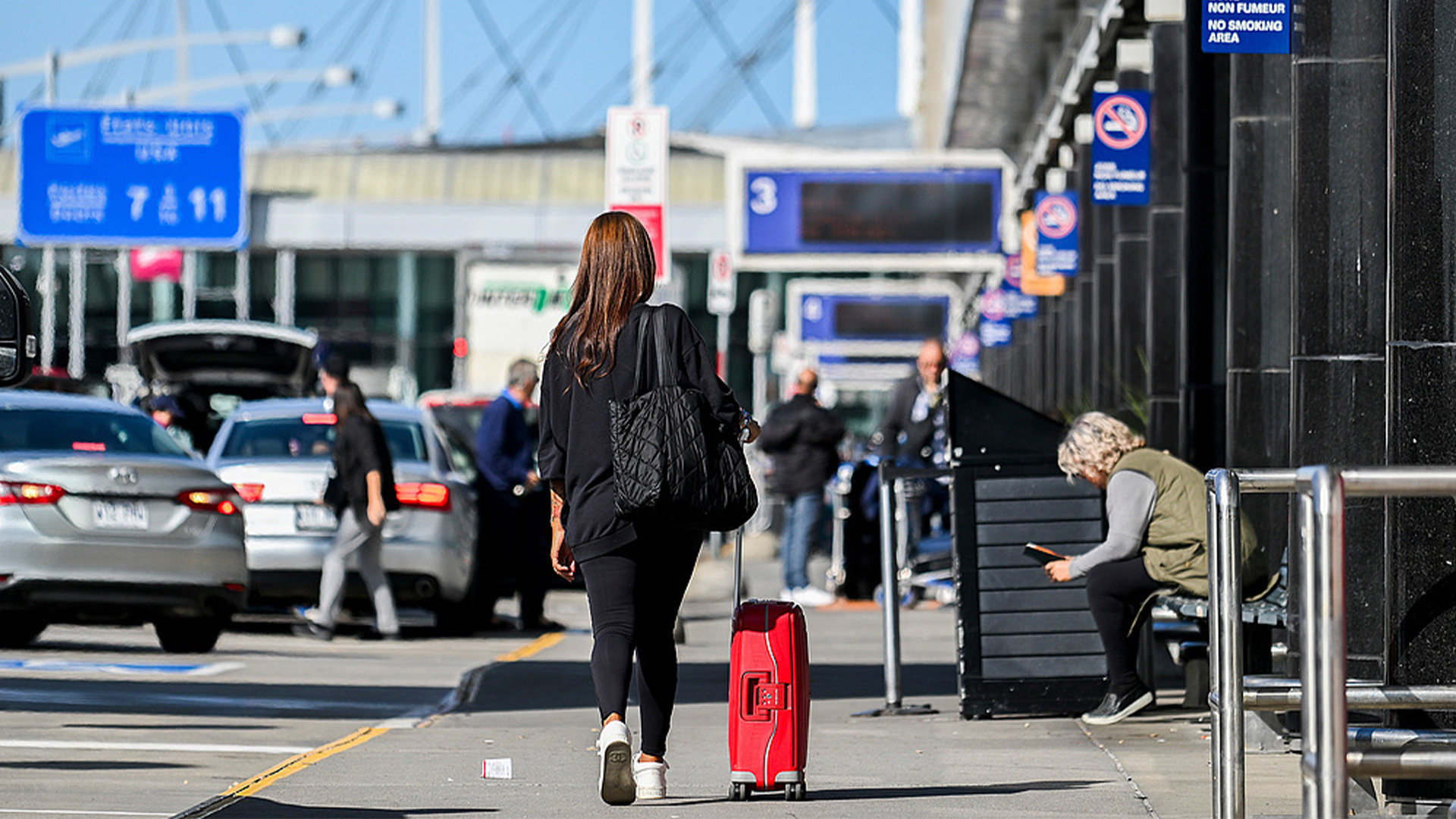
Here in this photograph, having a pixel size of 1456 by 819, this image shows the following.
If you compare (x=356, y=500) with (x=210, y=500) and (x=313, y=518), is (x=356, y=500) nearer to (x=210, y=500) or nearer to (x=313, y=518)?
(x=313, y=518)

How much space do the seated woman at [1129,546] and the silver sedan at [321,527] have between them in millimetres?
6435

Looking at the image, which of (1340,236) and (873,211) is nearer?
(1340,236)

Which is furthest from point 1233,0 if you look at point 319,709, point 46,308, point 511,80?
point 511,80

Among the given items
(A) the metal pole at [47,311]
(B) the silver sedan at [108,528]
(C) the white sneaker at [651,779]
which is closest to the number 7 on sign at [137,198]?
(A) the metal pole at [47,311]

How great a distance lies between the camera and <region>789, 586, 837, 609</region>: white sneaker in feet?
64.2

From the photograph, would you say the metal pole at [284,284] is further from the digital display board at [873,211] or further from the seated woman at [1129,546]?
the seated woman at [1129,546]

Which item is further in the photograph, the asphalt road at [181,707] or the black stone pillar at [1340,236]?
the black stone pillar at [1340,236]

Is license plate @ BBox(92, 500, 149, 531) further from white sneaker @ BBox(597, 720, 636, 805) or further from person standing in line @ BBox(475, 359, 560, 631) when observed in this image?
white sneaker @ BBox(597, 720, 636, 805)

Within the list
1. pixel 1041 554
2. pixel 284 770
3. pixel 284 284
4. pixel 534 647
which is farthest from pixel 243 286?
pixel 284 770

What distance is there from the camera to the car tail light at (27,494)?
13000 millimetres

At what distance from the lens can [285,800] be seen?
7.39 metres

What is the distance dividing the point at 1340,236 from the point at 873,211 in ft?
73.6

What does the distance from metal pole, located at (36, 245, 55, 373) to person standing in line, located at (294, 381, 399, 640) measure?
3851 cm

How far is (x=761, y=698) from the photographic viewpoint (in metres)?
7.40
